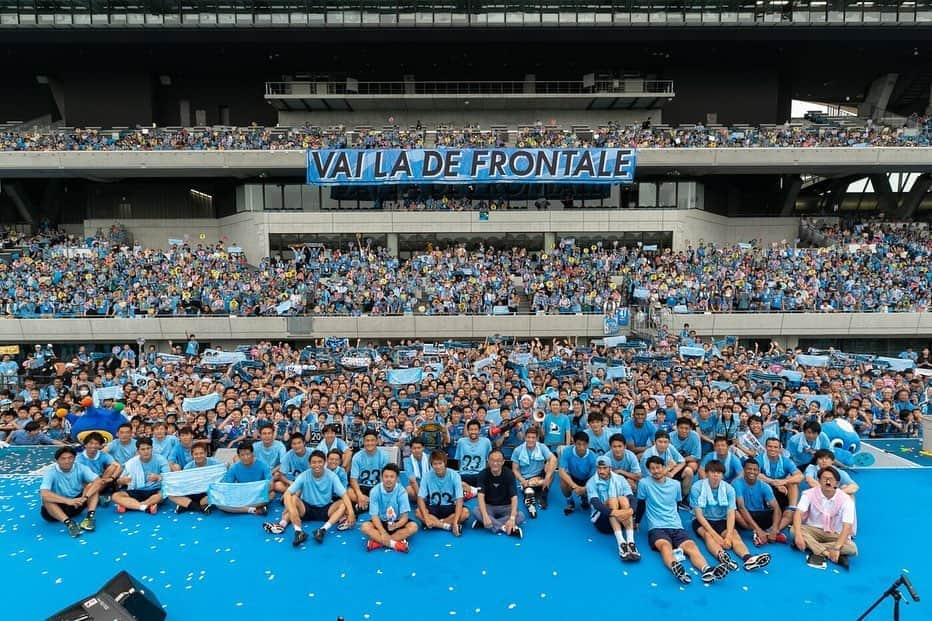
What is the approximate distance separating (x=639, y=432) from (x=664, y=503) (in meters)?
2.33

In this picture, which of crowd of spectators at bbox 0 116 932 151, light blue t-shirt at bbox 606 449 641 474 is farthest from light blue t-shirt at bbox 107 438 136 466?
crowd of spectators at bbox 0 116 932 151

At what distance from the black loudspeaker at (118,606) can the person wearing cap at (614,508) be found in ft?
18.2

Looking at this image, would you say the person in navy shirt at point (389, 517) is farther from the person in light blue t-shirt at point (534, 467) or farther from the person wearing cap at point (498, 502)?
the person in light blue t-shirt at point (534, 467)

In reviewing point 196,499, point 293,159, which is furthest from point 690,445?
point 293,159

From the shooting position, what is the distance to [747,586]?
691cm

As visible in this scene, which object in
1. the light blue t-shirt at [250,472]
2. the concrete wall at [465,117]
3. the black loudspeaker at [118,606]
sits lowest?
the black loudspeaker at [118,606]

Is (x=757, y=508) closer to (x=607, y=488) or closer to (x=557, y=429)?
(x=607, y=488)

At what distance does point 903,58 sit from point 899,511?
153 ft

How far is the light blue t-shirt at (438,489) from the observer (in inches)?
332

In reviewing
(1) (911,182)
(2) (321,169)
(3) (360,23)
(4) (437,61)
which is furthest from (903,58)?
(2) (321,169)

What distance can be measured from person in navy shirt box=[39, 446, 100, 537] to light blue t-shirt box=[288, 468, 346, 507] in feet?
9.97

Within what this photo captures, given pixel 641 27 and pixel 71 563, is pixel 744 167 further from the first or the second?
pixel 71 563

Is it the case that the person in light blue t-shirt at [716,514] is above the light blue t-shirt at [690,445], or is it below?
below

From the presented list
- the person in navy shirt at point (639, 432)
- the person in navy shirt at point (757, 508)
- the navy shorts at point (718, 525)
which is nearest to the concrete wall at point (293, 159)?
the person in navy shirt at point (639, 432)
